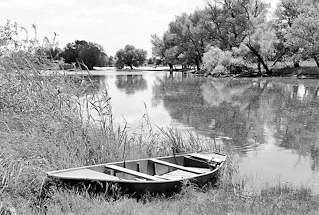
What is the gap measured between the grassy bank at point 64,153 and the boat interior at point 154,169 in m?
0.39

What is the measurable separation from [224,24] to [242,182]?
53.4m

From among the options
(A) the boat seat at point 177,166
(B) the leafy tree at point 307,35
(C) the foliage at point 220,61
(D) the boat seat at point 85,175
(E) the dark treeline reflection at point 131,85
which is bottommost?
(E) the dark treeline reflection at point 131,85

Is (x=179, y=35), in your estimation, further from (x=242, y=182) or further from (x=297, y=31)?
(x=242, y=182)

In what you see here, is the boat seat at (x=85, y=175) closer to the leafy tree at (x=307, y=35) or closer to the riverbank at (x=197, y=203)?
the riverbank at (x=197, y=203)

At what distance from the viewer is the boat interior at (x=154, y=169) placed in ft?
22.3

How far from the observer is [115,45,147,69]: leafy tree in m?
124

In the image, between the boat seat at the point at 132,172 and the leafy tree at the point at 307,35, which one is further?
the leafy tree at the point at 307,35

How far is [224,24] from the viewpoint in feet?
194

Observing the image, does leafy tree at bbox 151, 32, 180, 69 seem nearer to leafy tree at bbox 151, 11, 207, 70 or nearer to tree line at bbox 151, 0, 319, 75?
leafy tree at bbox 151, 11, 207, 70

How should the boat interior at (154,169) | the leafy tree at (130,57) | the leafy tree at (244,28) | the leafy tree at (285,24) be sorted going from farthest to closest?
the leafy tree at (130,57) → the leafy tree at (285,24) → the leafy tree at (244,28) → the boat interior at (154,169)

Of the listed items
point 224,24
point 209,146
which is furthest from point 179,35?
point 209,146

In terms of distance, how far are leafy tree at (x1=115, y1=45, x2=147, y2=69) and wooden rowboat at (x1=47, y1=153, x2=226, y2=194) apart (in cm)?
11690

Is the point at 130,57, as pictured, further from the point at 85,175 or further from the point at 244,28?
the point at 85,175

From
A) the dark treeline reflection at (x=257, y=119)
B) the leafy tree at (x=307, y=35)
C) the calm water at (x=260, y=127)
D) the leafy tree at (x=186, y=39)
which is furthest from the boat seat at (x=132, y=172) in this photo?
the leafy tree at (x=186, y=39)
